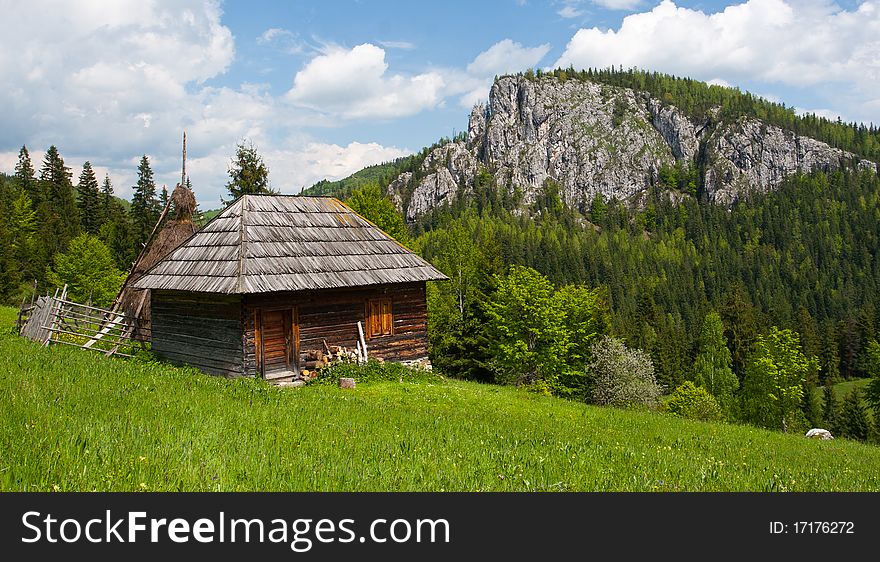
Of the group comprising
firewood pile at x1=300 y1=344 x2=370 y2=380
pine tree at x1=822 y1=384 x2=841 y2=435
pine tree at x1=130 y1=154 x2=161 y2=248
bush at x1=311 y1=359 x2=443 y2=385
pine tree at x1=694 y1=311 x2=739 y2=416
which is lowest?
pine tree at x1=822 y1=384 x2=841 y2=435

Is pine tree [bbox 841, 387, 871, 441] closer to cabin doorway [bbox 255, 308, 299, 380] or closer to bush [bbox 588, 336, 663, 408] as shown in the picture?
bush [bbox 588, 336, 663, 408]

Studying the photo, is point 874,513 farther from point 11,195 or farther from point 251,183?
point 11,195

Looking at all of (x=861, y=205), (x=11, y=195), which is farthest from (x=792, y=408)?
(x=861, y=205)

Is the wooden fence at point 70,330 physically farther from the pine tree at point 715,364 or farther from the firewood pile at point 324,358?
the pine tree at point 715,364

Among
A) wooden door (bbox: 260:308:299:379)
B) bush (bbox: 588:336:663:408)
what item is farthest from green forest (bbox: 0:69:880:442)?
wooden door (bbox: 260:308:299:379)

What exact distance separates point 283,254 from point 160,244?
10217 mm

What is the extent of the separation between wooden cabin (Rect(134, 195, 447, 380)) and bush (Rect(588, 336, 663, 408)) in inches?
971

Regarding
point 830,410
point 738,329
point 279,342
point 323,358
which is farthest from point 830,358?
point 279,342

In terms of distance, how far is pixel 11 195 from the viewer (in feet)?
234

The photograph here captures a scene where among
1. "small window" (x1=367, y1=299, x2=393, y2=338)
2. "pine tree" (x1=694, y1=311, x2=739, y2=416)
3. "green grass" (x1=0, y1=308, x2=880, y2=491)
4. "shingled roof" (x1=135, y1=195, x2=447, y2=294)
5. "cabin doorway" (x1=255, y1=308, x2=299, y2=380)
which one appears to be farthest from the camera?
"pine tree" (x1=694, y1=311, x2=739, y2=416)

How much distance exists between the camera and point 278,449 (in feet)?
21.6

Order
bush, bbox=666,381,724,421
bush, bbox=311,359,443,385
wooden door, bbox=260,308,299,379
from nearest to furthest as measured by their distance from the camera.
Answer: wooden door, bbox=260,308,299,379, bush, bbox=311,359,443,385, bush, bbox=666,381,724,421

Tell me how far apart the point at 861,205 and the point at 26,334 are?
23468cm

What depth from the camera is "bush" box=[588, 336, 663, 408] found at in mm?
42750
